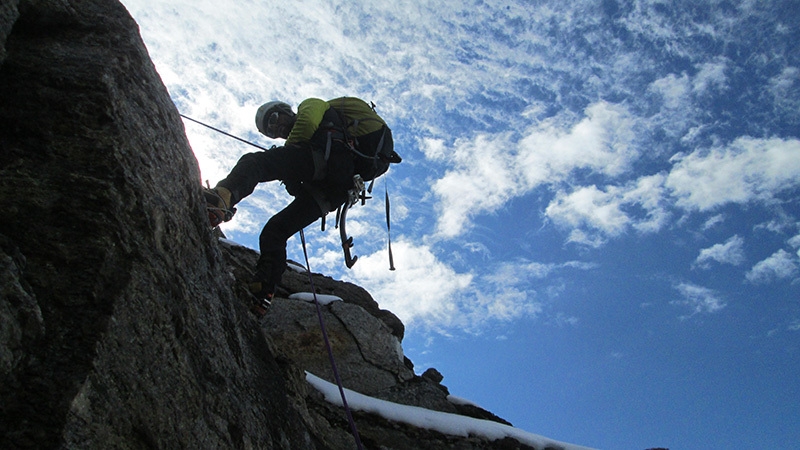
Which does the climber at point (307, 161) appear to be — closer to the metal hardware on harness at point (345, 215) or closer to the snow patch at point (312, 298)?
the metal hardware on harness at point (345, 215)

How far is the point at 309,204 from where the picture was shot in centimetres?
719

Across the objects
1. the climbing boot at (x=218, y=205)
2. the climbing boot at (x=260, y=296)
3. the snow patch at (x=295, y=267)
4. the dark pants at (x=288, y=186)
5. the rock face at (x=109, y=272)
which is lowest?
the rock face at (x=109, y=272)

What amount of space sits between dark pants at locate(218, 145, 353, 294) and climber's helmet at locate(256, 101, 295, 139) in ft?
1.92

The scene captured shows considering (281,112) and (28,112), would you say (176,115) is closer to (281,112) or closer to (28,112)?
(28,112)

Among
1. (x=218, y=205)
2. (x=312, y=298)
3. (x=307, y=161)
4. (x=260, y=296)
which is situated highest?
(x=307, y=161)

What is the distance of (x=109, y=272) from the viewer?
2.63 meters

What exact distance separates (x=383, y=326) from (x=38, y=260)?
26.4 ft

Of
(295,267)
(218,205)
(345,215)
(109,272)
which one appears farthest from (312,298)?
(109,272)

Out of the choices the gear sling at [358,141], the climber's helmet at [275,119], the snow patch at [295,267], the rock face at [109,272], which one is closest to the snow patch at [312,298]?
the snow patch at [295,267]

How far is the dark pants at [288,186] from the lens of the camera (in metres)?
6.38

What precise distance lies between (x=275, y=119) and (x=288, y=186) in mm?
824

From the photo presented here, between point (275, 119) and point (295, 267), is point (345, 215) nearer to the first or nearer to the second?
point (275, 119)

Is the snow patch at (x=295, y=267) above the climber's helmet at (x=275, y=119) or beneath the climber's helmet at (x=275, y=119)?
above

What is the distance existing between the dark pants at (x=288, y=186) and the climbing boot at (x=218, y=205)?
353 mm
